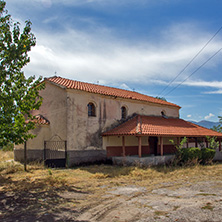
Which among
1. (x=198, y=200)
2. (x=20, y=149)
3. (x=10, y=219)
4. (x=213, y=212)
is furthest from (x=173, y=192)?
(x=20, y=149)

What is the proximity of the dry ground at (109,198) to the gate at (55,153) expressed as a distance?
2.57m

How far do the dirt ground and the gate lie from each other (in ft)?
12.9

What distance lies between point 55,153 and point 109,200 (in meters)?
10.0

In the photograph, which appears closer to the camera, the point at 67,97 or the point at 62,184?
the point at 62,184

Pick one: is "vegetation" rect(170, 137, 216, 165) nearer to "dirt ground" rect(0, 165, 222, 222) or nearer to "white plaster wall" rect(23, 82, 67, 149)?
"dirt ground" rect(0, 165, 222, 222)

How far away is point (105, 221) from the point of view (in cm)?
596

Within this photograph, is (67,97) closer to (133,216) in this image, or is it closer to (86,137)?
(86,137)

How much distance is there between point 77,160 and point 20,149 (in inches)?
226

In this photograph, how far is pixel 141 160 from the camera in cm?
1634

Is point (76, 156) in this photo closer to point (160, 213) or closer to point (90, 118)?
point (90, 118)

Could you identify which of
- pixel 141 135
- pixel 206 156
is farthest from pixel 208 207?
pixel 206 156

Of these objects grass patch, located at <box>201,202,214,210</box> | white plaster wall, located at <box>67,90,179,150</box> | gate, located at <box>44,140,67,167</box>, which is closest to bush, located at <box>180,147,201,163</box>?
white plaster wall, located at <box>67,90,179,150</box>

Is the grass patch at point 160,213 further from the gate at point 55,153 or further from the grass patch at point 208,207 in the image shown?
the gate at point 55,153

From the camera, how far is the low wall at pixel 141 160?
16.3 m
